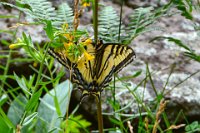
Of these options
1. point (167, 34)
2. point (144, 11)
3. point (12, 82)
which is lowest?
point (12, 82)

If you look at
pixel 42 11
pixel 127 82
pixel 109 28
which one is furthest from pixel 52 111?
pixel 42 11

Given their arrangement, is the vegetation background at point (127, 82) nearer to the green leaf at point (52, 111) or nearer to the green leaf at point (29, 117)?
the green leaf at point (52, 111)

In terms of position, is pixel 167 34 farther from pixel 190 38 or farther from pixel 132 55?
pixel 132 55

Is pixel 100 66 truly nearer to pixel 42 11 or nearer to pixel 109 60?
pixel 109 60

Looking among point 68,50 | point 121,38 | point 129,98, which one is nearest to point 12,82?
point 129,98

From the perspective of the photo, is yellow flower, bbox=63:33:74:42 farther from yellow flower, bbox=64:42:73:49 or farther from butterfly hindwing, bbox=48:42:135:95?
butterfly hindwing, bbox=48:42:135:95

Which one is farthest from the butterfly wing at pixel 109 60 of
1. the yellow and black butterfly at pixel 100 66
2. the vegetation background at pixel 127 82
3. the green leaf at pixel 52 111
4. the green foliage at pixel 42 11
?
the green leaf at pixel 52 111

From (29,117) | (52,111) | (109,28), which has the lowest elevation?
(52,111)

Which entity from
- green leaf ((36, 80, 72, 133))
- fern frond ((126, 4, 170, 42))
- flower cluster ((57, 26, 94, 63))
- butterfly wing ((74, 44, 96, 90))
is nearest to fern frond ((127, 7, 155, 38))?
fern frond ((126, 4, 170, 42))
